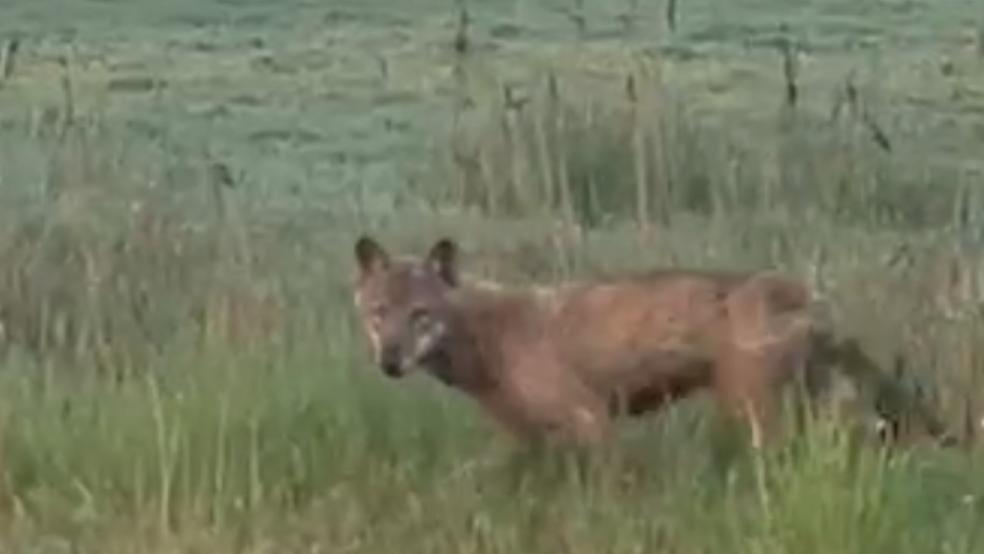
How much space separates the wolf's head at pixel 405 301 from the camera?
7867 millimetres

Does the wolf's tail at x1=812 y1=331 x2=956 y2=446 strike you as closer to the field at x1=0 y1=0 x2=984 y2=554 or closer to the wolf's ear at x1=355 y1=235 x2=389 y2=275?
the field at x1=0 y1=0 x2=984 y2=554

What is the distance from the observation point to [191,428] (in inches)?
275

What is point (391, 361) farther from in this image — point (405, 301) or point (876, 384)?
point (876, 384)

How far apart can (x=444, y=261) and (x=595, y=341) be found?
498 millimetres

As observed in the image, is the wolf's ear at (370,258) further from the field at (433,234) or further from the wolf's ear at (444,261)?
the field at (433,234)

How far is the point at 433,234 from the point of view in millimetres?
10398

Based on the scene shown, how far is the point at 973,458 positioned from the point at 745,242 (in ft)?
8.59

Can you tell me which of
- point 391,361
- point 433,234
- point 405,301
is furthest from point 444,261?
point 433,234

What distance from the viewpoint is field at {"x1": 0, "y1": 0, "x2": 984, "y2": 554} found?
668 cm

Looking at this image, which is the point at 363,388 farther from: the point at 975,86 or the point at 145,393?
the point at 975,86

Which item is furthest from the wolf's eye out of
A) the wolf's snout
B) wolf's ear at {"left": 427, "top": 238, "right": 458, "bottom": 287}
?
wolf's ear at {"left": 427, "top": 238, "right": 458, "bottom": 287}

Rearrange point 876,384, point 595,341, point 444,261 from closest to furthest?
point 876,384, point 595,341, point 444,261

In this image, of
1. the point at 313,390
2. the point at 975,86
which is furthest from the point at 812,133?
the point at 313,390

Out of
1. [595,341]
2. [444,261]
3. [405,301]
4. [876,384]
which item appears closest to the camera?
[876,384]
